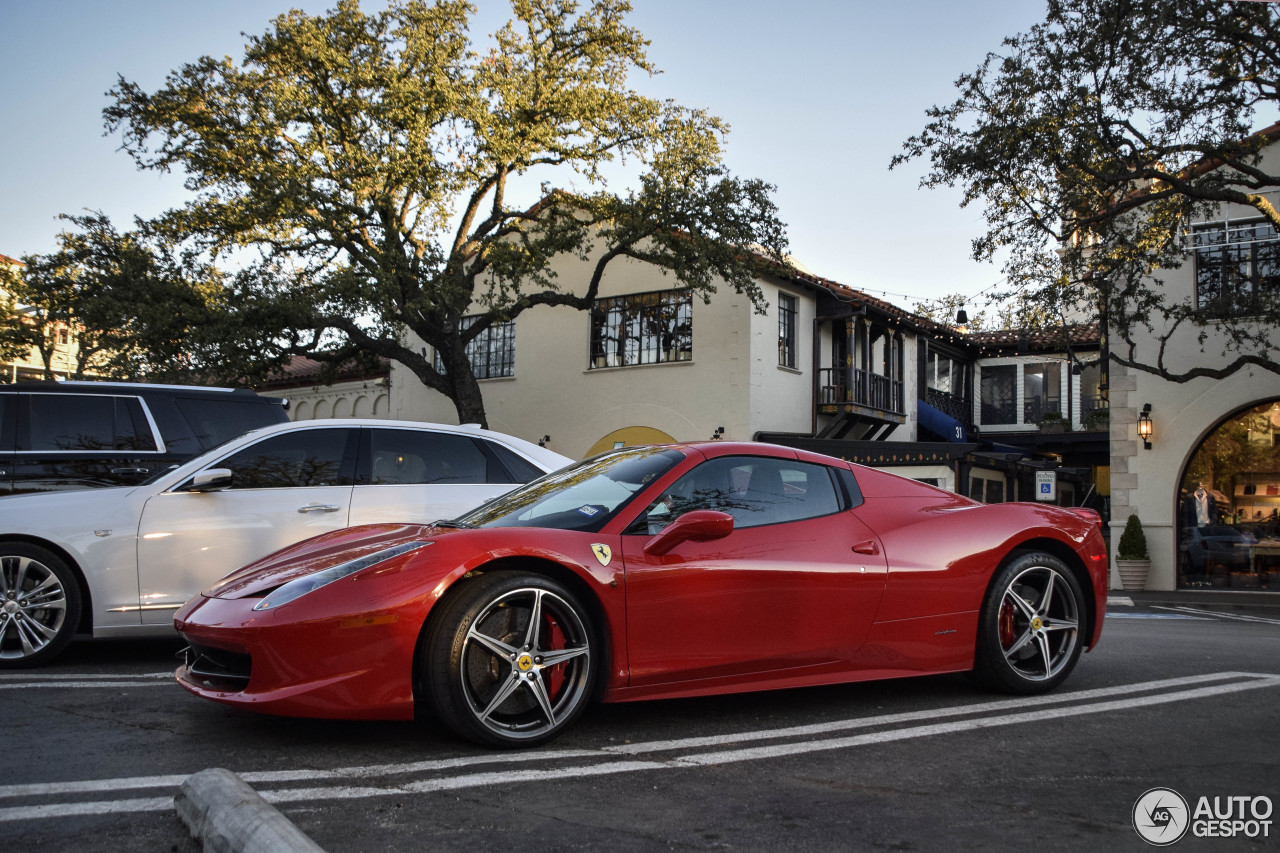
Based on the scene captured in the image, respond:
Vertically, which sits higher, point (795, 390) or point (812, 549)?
point (795, 390)

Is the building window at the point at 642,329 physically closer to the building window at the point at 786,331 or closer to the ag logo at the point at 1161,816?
the building window at the point at 786,331

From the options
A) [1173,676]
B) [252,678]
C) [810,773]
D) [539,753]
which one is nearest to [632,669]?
[539,753]

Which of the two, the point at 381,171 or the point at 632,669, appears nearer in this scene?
the point at 632,669

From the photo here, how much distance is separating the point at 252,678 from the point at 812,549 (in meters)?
2.40

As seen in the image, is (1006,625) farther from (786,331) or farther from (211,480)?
(786,331)

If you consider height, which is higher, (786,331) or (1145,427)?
(786,331)

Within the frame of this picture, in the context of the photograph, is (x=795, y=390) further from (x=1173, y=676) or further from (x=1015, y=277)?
(x=1173, y=676)

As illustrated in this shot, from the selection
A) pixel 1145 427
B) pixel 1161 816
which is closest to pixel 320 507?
pixel 1161 816

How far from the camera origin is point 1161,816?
3.17 m

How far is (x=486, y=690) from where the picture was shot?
3.92 meters

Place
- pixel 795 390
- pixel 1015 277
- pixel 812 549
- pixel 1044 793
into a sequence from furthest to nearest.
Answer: pixel 795 390, pixel 1015 277, pixel 812 549, pixel 1044 793

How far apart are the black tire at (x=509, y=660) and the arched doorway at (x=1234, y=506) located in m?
18.0

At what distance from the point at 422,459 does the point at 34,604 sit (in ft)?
7.87

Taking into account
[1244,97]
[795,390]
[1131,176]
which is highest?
[1244,97]
